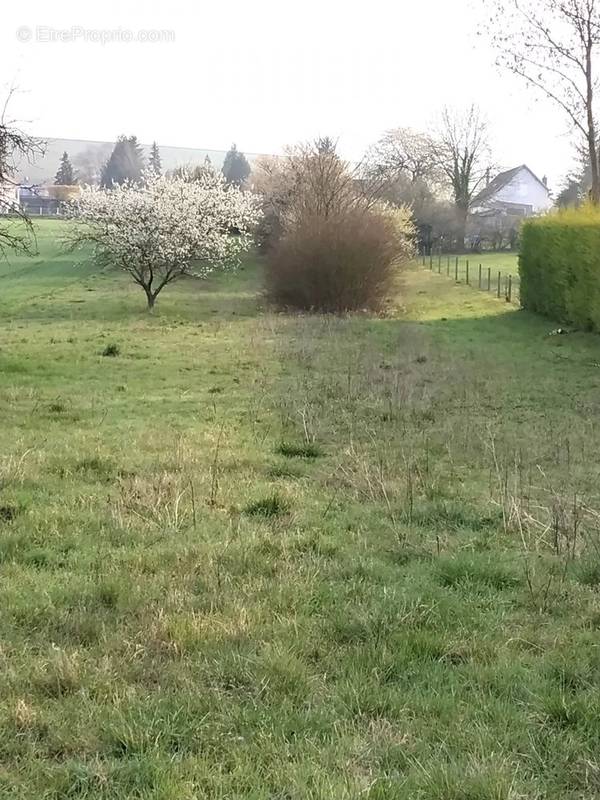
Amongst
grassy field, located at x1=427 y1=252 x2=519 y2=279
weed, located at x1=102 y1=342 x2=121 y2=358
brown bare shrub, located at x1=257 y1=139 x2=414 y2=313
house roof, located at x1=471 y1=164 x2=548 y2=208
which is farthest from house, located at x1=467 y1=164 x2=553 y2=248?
weed, located at x1=102 y1=342 x2=121 y2=358

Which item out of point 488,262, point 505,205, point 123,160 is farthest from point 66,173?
point 488,262

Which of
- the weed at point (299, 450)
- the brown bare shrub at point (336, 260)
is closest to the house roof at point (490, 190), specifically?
the brown bare shrub at point (336, 260)

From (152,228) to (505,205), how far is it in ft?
185

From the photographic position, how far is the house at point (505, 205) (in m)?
60.1

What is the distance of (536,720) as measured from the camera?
3.17 metres

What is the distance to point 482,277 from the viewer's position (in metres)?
40.2

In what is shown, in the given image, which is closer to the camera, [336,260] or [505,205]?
[336,260]

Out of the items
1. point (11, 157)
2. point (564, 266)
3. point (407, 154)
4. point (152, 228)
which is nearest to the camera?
point (11, 157)

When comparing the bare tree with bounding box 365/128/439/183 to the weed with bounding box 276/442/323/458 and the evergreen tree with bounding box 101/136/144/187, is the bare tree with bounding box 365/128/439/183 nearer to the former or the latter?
the evergreen tree with bounding box 101/136/144/187

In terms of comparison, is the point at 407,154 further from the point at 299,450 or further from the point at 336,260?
the point at 299,450

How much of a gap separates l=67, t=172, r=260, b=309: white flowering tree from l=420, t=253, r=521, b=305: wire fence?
1116 centimetres

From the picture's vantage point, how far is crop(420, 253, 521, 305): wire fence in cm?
3212

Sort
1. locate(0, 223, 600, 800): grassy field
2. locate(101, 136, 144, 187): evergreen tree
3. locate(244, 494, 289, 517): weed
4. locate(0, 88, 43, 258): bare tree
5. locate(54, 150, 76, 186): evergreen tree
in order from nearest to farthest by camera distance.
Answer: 1. locate(0, 223, 600, 800): grassy field
2. locate(244, 494, 289, 517): weed
3. locate(0, 88, 43, 258): bare tree
4. locate(54, 150, 76, 186): evergreen tree
5. locate(101, 136, 144, 187): evergreen tree

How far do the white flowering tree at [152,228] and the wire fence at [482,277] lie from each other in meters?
11.2
